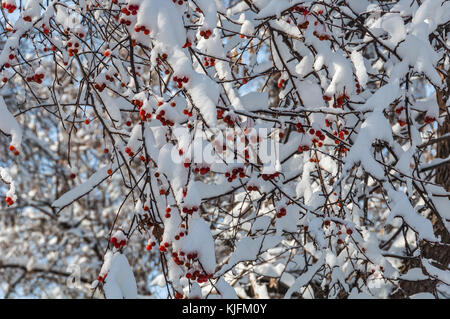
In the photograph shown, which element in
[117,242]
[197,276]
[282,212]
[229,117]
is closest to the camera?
[197,276]

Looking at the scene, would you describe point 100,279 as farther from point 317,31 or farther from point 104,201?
point 104,201

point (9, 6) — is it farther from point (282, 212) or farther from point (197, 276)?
point (282, 212)

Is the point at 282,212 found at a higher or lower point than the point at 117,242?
higher

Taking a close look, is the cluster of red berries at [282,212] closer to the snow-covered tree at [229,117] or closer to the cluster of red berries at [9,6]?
the snow-covered tree at [229,117]

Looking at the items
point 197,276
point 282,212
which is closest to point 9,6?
A: point 197,276

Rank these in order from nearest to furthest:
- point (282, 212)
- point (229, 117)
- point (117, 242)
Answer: point (229, 117) < point (117, 242) < point (282, 212)

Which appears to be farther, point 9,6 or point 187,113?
point 9,6

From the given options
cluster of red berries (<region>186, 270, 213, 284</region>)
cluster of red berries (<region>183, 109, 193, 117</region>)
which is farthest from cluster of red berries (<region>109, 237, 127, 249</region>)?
cluster of red berries (<region>183, 109, 193, 117</region>)

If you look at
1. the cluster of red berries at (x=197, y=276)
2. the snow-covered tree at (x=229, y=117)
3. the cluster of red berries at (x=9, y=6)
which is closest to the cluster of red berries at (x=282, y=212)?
the snow-covered tree at (x=229, y=117)

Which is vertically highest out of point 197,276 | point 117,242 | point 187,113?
point 187,113

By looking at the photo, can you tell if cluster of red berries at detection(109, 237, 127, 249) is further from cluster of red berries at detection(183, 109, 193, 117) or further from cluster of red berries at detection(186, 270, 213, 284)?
cluster of red berries at detection(183, 109, 193, 117)
